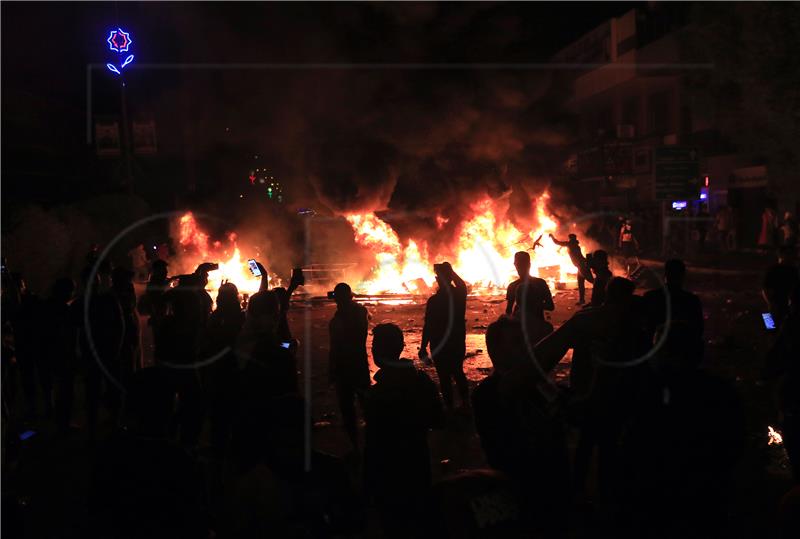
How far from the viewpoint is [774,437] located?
6809 millimetres

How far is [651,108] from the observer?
3850cm

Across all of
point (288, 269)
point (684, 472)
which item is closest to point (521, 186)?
point (288, 269)

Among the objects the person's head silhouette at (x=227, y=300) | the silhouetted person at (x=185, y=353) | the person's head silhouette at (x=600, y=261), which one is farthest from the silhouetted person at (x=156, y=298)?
the person's head silhouette at (x=600, y=261)

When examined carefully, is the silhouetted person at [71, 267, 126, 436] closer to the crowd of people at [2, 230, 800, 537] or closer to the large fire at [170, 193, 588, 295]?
the crowd of people at [2, 230, 800, 537]

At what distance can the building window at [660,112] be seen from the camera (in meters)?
36.7

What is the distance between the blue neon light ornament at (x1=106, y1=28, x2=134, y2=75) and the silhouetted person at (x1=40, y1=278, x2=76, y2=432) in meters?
15.1

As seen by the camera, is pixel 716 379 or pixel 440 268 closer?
pixel 716 379

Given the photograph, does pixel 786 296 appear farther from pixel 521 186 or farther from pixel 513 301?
pixel 521 186

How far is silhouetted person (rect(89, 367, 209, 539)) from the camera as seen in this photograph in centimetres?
303

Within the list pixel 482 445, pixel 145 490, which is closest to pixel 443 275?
pixel 482 445

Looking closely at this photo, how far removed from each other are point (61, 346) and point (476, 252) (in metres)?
16.8

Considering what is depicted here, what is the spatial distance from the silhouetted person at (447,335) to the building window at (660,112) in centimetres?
3142

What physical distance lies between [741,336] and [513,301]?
542 centimetres

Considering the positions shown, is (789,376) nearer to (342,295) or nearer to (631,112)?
(342,295)
